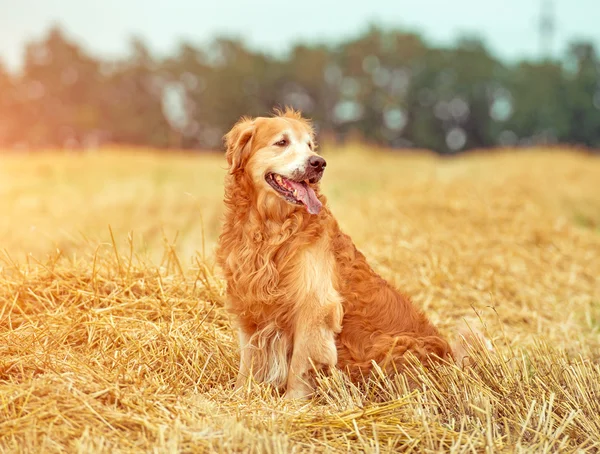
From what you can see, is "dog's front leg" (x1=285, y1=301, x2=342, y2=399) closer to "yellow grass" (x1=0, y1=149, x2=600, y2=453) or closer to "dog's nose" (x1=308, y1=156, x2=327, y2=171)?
"yellow grass" (x1=0, y1=149, x2=600, y2=453)

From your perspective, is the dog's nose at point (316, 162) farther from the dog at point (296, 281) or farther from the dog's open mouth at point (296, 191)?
the dog's open mouth at point (296, 191)

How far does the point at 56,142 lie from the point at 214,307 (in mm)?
21788

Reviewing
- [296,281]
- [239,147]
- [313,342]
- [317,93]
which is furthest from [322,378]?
[317,93]

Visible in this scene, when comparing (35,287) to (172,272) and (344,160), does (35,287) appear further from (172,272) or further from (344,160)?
(344,160)

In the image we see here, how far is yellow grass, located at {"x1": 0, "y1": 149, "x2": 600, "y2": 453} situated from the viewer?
254 cm

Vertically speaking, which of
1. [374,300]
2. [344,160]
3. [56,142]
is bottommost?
[56,142]

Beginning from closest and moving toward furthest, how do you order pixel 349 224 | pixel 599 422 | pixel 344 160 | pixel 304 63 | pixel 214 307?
1. pixel 599 422
2. pixel 214 307
3. pixel 349 224
4. pixel 344 160
5. pixel 304 63

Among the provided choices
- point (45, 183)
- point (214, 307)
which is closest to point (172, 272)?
point (214, 307)

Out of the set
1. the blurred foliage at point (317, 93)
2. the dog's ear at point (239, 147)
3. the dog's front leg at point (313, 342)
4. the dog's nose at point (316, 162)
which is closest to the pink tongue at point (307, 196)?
the dog's nose at point (316, 162)

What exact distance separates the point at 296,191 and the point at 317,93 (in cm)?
2291

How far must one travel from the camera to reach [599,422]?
276cm

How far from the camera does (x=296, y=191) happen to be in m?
2.98

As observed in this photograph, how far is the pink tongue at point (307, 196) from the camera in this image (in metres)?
2.94

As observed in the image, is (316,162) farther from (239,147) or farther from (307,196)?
(239,147)
